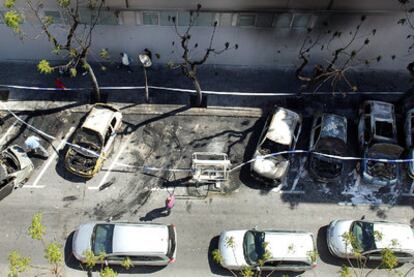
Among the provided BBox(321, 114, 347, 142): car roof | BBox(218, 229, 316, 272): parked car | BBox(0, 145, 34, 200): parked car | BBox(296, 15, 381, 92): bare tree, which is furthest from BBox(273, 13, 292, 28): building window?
BBox(0, 145, 34, 200): parked car

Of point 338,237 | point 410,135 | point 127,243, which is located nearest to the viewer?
point 127,243

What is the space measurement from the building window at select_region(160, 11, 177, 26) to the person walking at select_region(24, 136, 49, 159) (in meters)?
8.30

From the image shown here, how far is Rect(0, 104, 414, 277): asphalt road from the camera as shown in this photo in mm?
19594

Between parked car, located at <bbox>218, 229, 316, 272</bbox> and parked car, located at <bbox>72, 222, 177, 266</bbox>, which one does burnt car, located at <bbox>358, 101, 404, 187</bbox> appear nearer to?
parked car, located at <bbox>218, 229, 316, 272</bbox>

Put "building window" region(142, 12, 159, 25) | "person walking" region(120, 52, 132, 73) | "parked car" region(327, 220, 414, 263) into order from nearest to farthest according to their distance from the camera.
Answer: "parked car" region(327, 220, 414, 263), "building window" region(142, 12, 159, 25), "person walking" region(120, 52, 132, 73)

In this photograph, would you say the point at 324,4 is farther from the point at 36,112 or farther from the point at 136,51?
the point at 36,112

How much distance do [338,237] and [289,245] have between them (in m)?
2.40

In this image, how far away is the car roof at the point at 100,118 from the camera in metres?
21.3

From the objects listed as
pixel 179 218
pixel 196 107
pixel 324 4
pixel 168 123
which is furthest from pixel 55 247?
pixel 324 4

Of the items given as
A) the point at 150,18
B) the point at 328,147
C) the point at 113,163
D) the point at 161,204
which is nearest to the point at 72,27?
the point at 150,18

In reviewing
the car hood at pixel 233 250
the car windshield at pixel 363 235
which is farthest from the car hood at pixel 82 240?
the car windshield at pixel 363 235

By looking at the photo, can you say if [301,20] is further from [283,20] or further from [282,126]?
[282,126]

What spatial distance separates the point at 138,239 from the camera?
18484 millimetres

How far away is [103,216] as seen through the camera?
66.3ft
